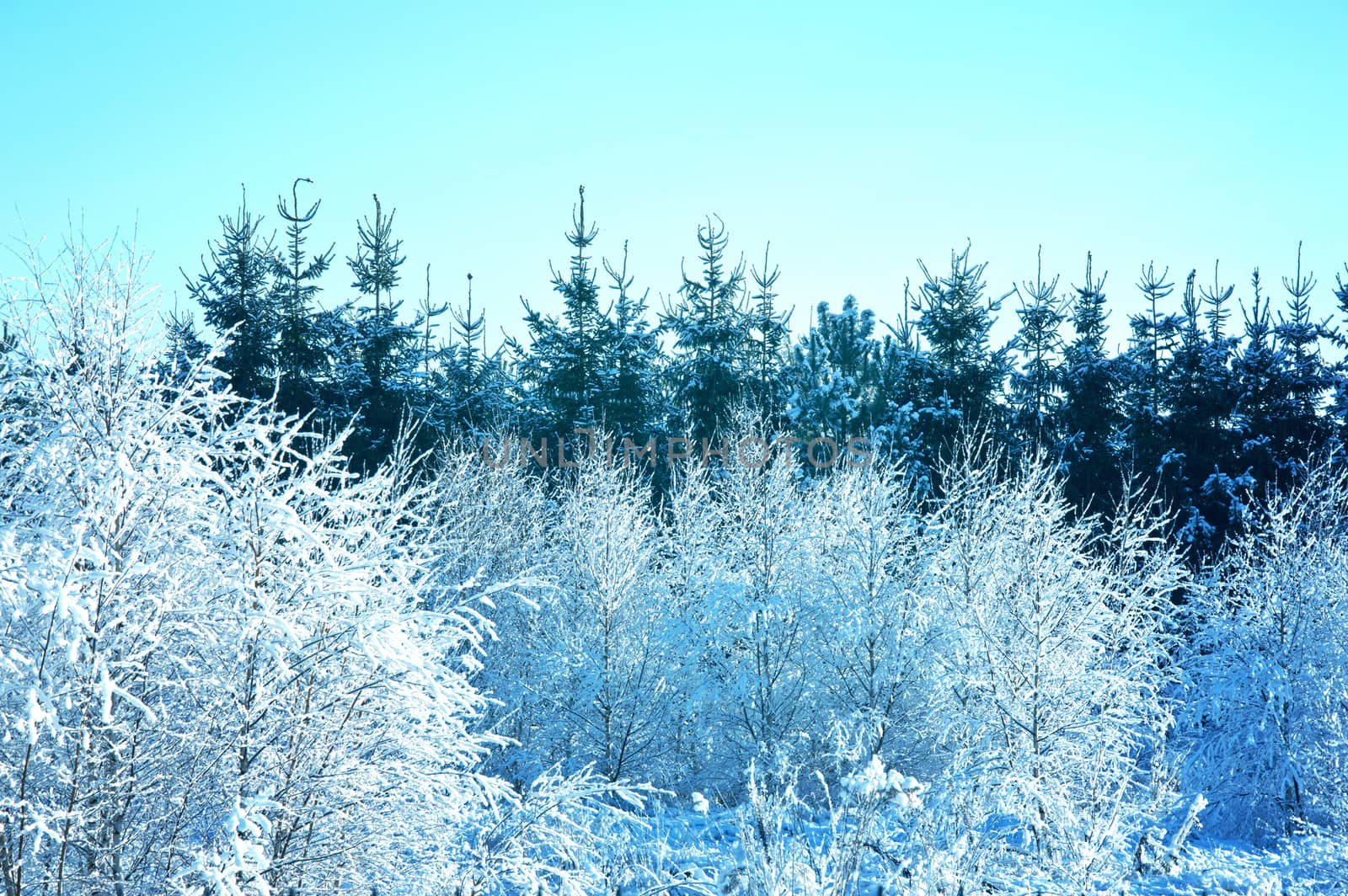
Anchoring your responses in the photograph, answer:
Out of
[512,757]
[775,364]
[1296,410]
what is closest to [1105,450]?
[1296,410]

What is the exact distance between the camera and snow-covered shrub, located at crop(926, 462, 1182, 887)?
31.8 feet

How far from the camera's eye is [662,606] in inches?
591

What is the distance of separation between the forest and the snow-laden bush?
68 mm

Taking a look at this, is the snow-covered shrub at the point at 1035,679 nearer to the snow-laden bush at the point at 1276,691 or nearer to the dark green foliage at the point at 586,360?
the snow-laden bush at the point at 1276,691

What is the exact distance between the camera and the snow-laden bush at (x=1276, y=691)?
13.0m

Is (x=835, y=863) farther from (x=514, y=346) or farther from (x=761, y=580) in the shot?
(x=514, y=346)

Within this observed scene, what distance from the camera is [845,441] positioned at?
25.7 metres

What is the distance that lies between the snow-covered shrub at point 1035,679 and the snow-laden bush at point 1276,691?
1275 millimetres

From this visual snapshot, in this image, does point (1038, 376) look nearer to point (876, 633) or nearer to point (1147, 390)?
point (1147, 390)

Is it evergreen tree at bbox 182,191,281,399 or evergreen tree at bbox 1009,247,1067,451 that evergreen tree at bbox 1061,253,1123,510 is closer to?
evergreen tree at bbox 1009,247,1067,451

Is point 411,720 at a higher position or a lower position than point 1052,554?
lower

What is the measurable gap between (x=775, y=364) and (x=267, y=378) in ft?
51.4

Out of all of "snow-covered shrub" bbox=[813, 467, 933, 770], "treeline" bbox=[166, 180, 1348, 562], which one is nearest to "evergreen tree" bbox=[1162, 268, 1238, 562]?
"treeline" bbox=[166, 180, 1348, 562]

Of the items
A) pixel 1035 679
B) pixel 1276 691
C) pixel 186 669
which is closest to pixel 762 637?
pixel 1035 679
